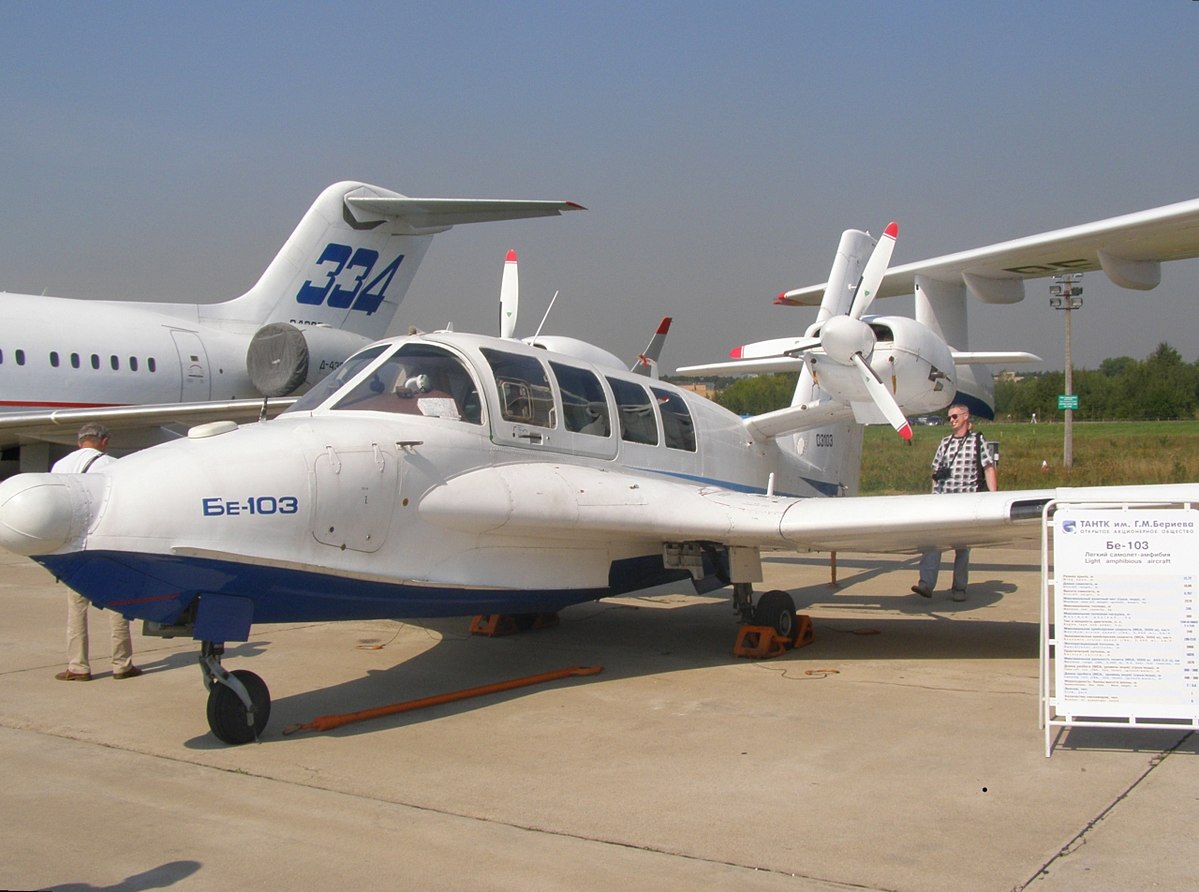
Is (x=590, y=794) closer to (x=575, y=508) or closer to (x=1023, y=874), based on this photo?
(x=1023, y=874)

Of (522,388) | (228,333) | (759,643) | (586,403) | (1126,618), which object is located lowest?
(759,643)

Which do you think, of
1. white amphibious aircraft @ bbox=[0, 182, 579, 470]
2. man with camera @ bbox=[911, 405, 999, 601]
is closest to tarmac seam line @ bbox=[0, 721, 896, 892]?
man with camera @ bbox=[911, 405, 999, 601]

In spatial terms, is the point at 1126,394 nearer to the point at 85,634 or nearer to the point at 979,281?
the point at 979,281

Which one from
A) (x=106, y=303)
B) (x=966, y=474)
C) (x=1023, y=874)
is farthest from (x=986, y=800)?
(x=106, y=303)

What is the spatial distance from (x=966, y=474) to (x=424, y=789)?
24.7ft

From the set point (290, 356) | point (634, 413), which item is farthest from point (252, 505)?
point (290, 356)

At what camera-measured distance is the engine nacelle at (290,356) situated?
19.8 meters

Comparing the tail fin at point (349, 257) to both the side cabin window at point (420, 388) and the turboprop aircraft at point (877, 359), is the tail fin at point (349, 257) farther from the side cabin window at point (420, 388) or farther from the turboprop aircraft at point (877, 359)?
the side cabin window at point (420, 388)

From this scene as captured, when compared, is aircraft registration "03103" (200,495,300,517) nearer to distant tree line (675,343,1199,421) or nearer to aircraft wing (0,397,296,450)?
aircraft wing (0,397,296,450)

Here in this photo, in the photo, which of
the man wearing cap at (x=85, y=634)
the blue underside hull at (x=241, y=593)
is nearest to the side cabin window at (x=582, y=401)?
the blue underside hull at (x=241, y=593)

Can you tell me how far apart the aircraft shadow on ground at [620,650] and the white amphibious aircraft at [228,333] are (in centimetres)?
818

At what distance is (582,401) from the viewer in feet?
28.4

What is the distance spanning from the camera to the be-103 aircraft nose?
5406mm

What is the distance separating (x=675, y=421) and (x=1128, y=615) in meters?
4.53
